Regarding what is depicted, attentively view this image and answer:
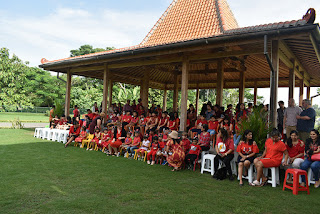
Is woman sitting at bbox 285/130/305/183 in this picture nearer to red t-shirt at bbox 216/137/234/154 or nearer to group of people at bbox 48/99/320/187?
group of people at bbox 48/99/320/187

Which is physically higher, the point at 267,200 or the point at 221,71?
the point at 221,71

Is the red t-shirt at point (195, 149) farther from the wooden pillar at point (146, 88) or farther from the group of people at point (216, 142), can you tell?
the wooden pillar at point (146, 88)

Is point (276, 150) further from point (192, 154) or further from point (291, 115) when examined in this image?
point (291, 115)

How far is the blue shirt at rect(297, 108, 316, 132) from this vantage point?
262 inches

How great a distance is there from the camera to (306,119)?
6.71 meters

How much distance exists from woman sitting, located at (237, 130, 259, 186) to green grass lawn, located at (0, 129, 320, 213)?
43cm

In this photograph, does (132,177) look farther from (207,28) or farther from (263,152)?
(207,28)

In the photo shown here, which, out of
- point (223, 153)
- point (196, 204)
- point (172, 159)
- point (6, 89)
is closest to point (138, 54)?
point (172, 159)

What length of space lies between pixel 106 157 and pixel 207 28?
22.2ft

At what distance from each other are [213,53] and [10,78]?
2323 cm

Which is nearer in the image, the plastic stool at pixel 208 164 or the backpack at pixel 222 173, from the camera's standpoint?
the backpack at pixel 222 173

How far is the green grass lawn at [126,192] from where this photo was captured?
384cm

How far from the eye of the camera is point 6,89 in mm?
24219

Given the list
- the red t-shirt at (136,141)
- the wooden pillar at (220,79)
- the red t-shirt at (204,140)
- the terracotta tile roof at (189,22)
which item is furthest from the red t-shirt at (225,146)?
the terracotta tile roof at (189,22)
